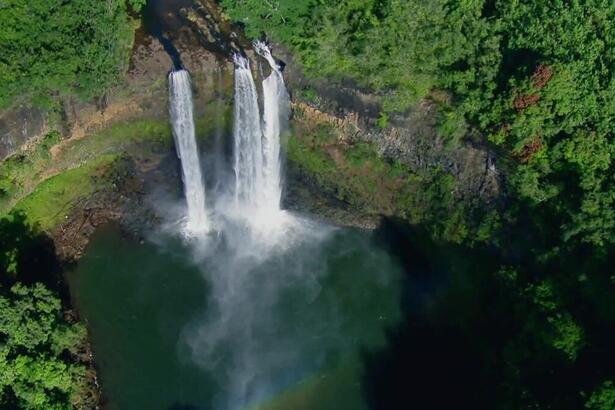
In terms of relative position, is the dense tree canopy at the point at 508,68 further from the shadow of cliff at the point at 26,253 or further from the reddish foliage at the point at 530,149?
the shadow of cliff at the point at 26,253

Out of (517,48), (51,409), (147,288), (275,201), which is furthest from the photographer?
(275,201)

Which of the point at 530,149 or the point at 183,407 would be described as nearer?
the point at 530,149

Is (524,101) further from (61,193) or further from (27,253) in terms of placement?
(27,253)

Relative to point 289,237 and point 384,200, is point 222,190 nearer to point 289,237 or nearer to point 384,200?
point 289,237

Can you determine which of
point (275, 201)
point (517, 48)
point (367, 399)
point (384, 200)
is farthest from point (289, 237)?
point (517, 48)

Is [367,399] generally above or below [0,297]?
below

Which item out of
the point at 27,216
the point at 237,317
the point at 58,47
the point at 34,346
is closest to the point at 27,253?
the point at 27,216
